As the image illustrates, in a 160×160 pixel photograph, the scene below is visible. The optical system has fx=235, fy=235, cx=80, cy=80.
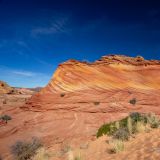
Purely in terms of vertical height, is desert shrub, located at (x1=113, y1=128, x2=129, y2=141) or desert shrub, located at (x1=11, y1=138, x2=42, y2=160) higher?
desert shrub, located at (x1=113, y1=128, x2=129, y2=141)

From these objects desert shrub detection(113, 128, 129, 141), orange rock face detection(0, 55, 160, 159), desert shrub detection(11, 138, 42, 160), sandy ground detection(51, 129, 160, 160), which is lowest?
desert shrub detection(11, 138, 42, 160)

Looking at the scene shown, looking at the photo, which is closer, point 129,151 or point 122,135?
point 129,151

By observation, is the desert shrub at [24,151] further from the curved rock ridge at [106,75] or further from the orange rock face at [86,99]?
the curved rock ridge at [106,75]

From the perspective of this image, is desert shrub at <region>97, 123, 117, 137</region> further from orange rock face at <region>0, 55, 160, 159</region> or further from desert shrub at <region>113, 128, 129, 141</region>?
desert shrub at <region>113, 128, 129, 141</region>

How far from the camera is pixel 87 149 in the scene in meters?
9.71

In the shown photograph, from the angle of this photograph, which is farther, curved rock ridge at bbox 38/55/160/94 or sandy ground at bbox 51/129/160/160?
curved rock ridge at bbox 38/55/160/94

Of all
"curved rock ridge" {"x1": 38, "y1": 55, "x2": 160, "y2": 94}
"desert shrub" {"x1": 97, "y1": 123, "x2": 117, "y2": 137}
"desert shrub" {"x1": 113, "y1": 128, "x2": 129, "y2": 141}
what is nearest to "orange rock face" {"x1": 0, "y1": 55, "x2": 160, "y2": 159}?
"curved rock ridge" {"x1": 38, "y1": 55, "x2": 160, "y2": 94}

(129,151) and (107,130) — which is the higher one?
(107,130)

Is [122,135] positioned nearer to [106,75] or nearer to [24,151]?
[24,151]

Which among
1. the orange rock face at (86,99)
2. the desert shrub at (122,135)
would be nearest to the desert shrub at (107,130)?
the orange rock face at (86,99)

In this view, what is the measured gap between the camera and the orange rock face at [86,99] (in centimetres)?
1566

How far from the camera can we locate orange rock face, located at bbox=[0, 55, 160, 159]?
15656mm

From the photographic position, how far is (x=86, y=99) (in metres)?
23.0

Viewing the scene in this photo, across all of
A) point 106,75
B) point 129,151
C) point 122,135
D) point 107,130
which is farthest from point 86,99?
point 129,151
